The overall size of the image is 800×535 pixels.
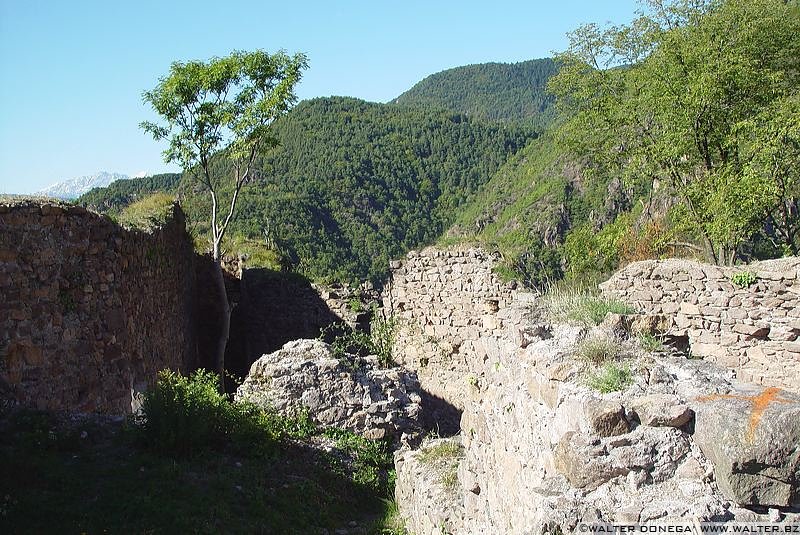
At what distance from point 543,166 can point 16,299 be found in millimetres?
37543

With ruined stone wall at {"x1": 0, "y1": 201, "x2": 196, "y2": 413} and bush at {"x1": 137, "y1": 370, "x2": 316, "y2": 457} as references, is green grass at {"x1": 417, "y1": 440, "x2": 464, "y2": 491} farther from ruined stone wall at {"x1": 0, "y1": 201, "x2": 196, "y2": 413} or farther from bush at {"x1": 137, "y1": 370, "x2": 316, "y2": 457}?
ruined stone wall at {"x1": 0, "y1": 201, "x2": 196, "y2": 413}

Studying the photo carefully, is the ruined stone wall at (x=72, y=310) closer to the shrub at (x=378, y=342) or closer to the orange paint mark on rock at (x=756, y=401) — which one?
the shrub at (x=378, y=342)

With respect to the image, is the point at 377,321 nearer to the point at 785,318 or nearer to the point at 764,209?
the point at 785,318

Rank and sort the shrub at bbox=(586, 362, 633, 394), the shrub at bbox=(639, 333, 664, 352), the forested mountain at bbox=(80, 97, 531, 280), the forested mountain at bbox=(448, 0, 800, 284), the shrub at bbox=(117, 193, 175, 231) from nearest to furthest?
the shrub at bbox=(586, 362, 633, 394)
the shrub at bbox=(639, 333, 664, 352)
the shrub at bbox=(117, 193, 175, 231)
the forested mountain at bbox=(448, 0, 800, 284)
the forested mountain at bbox=(80, 97, 531, 280)

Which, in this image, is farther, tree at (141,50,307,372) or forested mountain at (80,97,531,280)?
forested mountain at (80,97,531,280)

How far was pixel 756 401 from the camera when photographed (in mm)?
2746

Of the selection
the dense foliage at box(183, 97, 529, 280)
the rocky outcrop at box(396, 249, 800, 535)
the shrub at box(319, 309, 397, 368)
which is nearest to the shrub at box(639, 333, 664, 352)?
the rocky outcrop at box(396, 249, 800, 535)

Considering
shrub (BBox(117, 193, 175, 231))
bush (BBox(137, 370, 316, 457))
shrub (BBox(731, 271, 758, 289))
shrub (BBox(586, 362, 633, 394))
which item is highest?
shrub (BBox(117, 193, 175, 231))

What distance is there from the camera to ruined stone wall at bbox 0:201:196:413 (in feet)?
21.7

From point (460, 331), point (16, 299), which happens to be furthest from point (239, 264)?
point (16, 299)

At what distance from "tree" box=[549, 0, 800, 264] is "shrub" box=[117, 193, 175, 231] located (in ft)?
33.1

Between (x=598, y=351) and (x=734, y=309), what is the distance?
6178 millimetres

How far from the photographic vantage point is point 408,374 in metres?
8.86

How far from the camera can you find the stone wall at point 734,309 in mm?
8383
